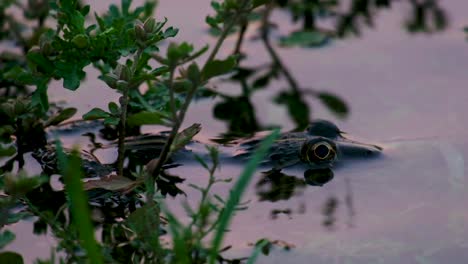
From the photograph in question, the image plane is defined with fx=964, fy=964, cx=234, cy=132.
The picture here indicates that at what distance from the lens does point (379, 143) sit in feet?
12.0

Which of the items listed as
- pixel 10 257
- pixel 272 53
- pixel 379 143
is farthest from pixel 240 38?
pixel 10 257

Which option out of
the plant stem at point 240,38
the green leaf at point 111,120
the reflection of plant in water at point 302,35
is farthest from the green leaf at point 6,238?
the plant stem at point 240,38

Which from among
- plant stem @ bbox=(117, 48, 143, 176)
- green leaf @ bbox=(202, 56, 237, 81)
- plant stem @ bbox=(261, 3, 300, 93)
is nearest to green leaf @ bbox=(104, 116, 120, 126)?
plant stem @ bbox=(117, 48, 143, 176)

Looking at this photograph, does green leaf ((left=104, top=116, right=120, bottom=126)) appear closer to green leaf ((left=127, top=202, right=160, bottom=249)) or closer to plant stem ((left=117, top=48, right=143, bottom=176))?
plant stem ((left=117, top=48, right=143, bottom=176))

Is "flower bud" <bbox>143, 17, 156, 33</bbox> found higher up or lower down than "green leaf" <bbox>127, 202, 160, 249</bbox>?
higher up

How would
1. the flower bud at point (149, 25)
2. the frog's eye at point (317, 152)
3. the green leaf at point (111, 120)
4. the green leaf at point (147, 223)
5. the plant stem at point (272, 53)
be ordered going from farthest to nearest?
the plant stem at point (272, 53), the frog's eye at point (317, 152), the green leaf at point (111, 120), the flower bud at point (149, 25), the green leaf at point (147, 223)

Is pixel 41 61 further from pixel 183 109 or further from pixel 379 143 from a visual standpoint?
pixel 379 143

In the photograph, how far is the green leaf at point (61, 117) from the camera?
3.56 meters

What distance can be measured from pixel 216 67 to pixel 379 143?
1224 millimetres

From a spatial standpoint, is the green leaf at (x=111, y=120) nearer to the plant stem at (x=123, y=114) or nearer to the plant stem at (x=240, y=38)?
the plant stem at (x=123, y=114)

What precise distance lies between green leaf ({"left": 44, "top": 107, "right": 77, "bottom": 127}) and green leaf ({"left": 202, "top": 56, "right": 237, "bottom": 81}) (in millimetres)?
1039

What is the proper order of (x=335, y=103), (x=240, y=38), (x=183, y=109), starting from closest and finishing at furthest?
(x=183, y=109)
(x=335, y=103)
(x=240, y=38)

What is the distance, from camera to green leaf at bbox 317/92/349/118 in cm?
399

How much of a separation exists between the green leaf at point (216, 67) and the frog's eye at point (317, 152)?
878mm
